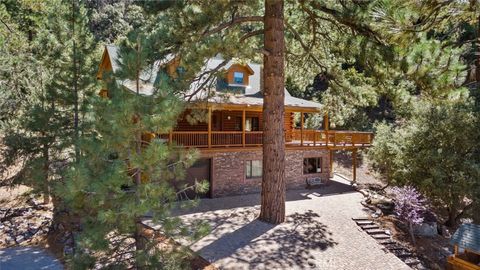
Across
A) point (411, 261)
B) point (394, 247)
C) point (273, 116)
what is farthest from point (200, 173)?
point (411, 261)

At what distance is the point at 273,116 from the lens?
40.8 ft

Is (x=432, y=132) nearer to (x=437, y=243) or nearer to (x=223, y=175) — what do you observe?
(x=437, y=243)

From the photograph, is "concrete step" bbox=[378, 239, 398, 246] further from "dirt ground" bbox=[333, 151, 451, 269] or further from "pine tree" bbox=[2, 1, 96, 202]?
"pine tree" bbox=[2, 1, 96, 202]

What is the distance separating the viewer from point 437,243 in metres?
14.0

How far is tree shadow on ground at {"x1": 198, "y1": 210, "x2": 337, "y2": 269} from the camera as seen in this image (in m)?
9.71

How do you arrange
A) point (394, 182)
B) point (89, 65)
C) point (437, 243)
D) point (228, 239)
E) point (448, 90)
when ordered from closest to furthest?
point (448, 90) → point (228, 239) → point (89, 65) → point (437, 243) → point (394, 182)

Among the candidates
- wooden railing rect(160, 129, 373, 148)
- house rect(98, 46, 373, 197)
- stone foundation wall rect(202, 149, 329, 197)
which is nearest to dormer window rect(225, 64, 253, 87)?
house rect(98, 46, 373, 197)

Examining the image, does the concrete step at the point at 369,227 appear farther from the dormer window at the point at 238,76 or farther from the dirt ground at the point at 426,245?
the dormer window at the point at 238,76

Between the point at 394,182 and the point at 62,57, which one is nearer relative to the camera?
the point at 62,57

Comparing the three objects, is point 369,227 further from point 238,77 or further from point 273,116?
point 238,77

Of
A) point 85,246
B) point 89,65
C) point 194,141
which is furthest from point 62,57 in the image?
point 85,246

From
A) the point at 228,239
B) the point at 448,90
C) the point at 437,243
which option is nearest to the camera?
the point at 448,90

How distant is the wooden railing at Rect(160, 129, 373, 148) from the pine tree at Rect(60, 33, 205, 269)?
23.8ft

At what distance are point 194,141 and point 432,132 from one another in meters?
11.2
